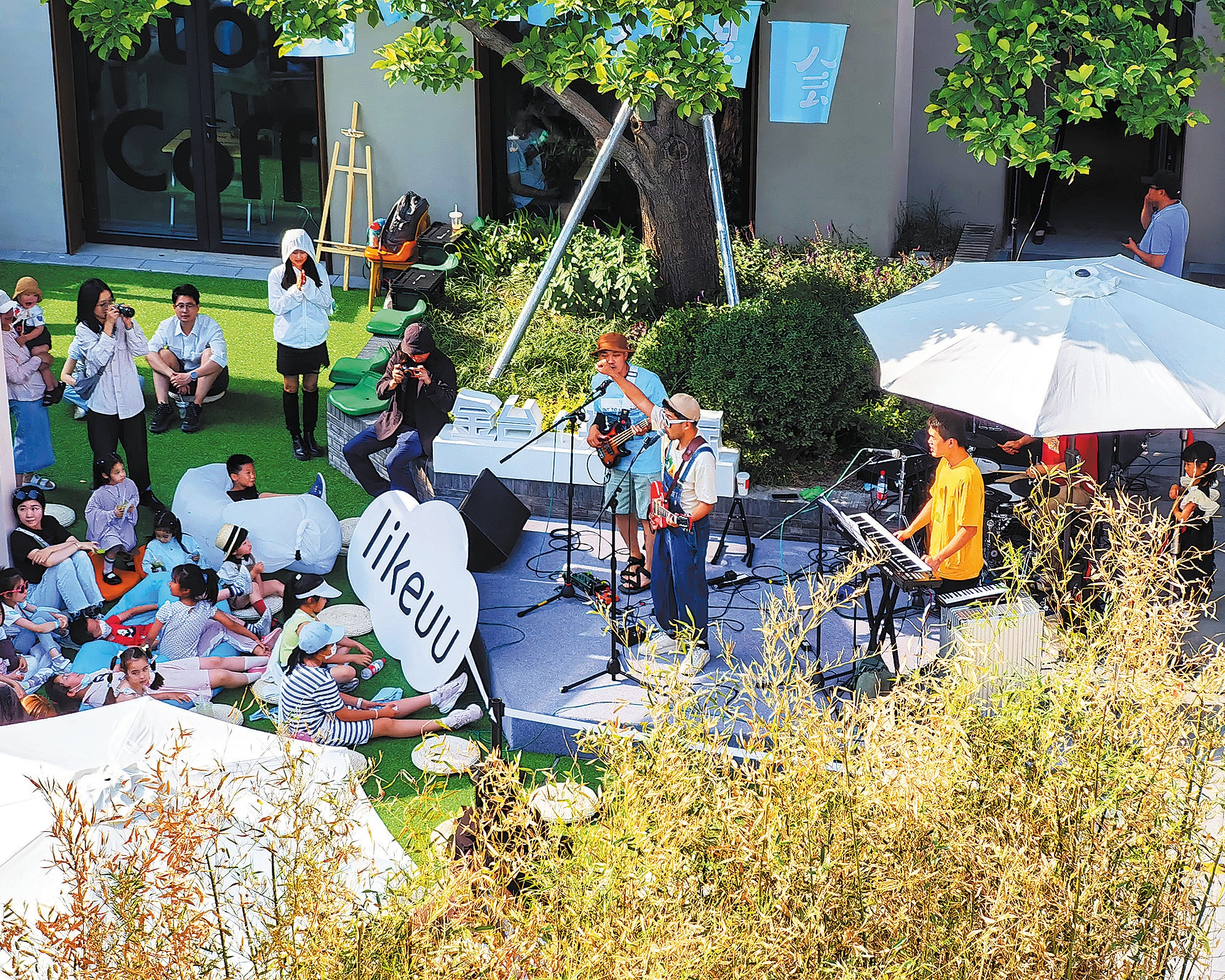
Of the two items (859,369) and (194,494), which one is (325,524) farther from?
(859,369)

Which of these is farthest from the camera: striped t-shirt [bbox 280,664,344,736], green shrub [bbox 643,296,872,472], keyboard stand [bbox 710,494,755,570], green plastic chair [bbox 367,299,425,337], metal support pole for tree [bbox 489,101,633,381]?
green plastic chair [bbox 367,299,425,337]

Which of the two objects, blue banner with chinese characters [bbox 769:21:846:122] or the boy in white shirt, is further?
blue banner with chinese characters [bbox 769:21:846:122]

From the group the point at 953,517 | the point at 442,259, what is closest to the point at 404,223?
the point at 442,259

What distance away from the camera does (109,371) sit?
8.91 meters

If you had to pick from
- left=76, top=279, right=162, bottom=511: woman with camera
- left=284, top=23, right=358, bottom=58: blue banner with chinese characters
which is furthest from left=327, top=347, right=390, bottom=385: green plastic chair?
left=284, top=23, right=358, bottom=58: blue banner with chinese characters

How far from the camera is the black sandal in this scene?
8383 millimetres

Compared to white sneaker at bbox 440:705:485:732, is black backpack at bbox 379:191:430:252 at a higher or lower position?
higher

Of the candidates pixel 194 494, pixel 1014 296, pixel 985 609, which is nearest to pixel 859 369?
pixel 1014 296

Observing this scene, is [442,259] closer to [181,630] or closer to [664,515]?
[181,630]

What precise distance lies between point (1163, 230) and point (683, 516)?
5.56 m

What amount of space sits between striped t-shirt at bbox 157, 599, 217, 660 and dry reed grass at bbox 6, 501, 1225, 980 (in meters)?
4.52

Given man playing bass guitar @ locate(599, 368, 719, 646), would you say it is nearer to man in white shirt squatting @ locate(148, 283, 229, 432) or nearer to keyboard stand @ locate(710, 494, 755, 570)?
keyboard stand @ locate(710, 494, 755, 570)

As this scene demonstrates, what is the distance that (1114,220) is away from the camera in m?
16.1

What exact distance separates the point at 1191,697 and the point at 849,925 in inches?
38.0
